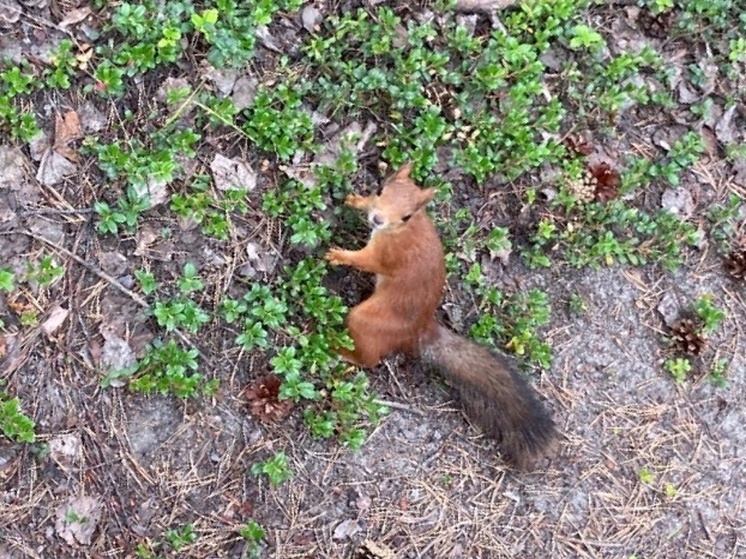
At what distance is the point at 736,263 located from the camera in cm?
432

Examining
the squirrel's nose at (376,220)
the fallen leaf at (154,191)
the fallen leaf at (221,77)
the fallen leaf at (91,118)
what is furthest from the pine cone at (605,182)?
the fallen leaf at (91,118)

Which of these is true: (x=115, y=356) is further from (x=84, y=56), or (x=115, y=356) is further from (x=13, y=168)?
(x=84, y=56)

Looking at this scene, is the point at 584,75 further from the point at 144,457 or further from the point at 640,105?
the point at 144,457

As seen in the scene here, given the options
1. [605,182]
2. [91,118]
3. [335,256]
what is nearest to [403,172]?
[335,256]

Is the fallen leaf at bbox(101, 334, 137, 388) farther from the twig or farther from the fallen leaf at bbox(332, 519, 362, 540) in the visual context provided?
the fallen leaf at bbox(332, 519, 362, 540)

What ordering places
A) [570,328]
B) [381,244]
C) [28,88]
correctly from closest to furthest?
[28,88] < [381,244] < [570,328]

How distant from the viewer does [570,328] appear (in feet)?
13.8

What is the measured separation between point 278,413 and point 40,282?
1180mm

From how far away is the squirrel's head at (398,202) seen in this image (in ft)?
11.8

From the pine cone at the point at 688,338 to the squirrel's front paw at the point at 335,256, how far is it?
182 centimetres

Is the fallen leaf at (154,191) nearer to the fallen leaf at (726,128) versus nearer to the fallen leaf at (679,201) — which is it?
the fallen leaf at (679,201)

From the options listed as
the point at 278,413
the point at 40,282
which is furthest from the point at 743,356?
the point at 40,282

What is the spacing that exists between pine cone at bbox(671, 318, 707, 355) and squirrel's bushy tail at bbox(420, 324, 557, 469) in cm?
89

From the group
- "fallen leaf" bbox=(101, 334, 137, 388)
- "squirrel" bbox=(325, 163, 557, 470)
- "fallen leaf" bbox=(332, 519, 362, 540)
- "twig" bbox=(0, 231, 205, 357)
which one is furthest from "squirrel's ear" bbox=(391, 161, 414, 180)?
"fallen leaf" bbox=(332, 519, 362, 540)
